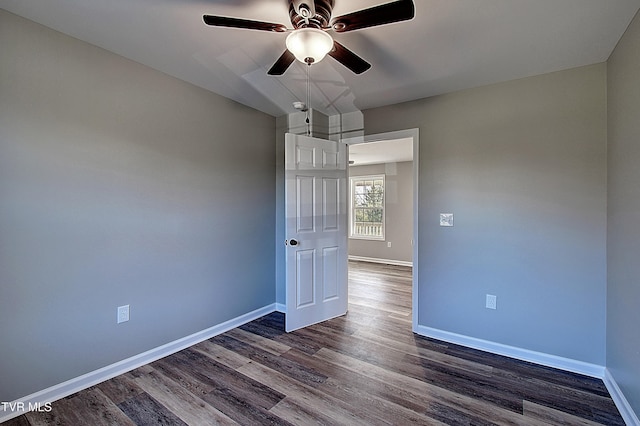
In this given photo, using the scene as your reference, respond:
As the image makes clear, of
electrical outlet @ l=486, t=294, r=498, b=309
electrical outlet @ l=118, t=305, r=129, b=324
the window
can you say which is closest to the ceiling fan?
electrical outlet @ l=118, t=305, r=129, b=324

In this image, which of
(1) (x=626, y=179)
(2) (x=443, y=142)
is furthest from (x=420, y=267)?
(1) (x=626, y=179)

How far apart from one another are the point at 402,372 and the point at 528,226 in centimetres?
164

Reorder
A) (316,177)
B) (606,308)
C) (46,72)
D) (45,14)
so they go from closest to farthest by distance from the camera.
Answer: (45,14), (46,72), (606,308), (316,177)

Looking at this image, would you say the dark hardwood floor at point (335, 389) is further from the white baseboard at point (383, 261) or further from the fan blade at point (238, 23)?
the white baseboard at point (383, 261)

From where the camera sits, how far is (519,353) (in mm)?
2537

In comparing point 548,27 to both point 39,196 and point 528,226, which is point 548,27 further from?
point 39,196

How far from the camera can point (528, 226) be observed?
2.50m

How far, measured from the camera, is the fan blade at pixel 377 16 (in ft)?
4.14

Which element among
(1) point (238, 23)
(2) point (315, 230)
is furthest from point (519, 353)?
(1) point (238, 23)

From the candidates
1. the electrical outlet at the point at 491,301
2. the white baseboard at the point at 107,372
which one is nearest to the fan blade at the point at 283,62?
the white baseboard at the point at 107,372

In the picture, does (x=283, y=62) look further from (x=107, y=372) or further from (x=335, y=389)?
(x=107, y=372)

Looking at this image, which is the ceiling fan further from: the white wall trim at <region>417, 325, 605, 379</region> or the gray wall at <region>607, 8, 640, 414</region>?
the white wall trim at <region>417, 325, 605, 379</region>

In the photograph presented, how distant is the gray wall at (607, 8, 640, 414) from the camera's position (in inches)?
67.8

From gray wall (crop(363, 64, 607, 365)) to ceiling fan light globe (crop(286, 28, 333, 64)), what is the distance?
177 cm
